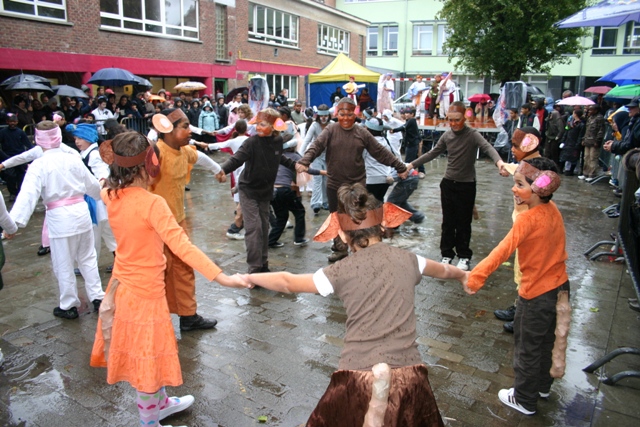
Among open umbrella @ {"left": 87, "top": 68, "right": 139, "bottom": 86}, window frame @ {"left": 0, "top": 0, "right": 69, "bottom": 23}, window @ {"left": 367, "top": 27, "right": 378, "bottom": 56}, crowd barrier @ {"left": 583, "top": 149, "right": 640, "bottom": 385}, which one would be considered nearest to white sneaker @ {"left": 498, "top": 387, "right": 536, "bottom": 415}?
crowd barrier @ {"left": 583, "top": 149, "right": 640, "bottom": 385}

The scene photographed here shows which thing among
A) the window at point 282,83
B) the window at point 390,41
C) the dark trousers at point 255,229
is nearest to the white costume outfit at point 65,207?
the dark trousers at point 255,229

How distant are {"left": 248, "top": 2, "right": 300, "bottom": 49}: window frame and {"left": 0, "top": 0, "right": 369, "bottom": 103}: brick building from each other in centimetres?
5

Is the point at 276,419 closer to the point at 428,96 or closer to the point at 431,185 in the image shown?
the point at 431,185

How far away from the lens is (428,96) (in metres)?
20.5

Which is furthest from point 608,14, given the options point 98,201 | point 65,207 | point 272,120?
point 98,201

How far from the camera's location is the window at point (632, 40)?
113 feet

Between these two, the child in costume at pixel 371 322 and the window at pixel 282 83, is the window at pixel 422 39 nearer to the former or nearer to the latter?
the window at pixel 282 83

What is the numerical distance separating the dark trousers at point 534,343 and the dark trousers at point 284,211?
163 inches

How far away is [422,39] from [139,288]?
42.5m

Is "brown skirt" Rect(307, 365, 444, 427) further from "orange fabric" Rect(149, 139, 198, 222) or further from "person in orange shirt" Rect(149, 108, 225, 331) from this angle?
"orange fabric" Rect(149, 139, 198, 222)

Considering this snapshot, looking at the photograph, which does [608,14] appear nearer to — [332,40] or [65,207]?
[65,207]

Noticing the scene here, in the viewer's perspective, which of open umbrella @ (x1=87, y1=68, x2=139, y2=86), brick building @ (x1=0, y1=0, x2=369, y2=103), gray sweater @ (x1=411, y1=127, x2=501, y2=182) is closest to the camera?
gray sweater @ (x1=411, y1=127, x2=501, y2=182)

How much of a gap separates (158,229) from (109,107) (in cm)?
1378

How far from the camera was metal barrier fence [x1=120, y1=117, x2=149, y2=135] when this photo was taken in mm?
15397
